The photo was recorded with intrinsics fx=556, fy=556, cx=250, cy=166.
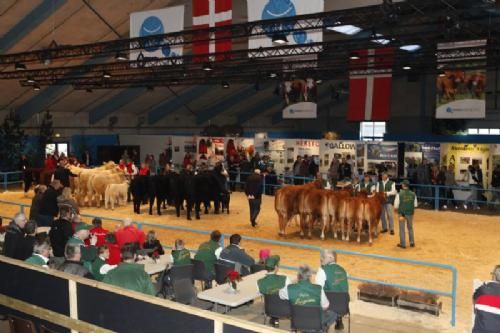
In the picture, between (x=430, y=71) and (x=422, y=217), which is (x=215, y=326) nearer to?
(x=422, y=217)

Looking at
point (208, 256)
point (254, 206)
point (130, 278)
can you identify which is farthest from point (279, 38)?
point (130, 278)

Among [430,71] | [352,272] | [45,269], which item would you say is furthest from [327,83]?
[45,269]

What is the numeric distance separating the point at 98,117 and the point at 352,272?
69.1 ft

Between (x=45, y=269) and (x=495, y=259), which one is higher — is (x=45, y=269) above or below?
above

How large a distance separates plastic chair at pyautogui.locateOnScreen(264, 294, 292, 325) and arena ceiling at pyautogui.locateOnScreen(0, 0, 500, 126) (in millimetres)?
6314

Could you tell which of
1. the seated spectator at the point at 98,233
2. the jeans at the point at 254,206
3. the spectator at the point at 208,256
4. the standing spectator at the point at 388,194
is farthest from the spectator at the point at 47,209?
the standing spectator at the point at 388,194

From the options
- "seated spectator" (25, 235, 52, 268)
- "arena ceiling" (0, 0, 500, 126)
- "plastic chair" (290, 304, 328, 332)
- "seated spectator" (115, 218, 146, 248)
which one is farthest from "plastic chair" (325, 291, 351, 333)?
"arena ceiling" (0, 0, 500, 126)

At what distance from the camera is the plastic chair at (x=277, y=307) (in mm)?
5930

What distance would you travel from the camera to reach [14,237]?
7.15 m

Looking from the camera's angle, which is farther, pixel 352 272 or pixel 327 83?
pixel 327 83

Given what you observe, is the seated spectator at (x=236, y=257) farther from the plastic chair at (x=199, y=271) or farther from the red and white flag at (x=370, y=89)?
the red and white flag at (x=370, y=89)

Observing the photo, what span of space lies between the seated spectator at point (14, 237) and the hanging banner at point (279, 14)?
231 inches

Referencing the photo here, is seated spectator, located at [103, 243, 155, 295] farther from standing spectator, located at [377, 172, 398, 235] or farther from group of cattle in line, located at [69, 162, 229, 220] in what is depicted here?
group of cattle in line, located at [69, 162, 229, 220]

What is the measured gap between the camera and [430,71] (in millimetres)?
21453
